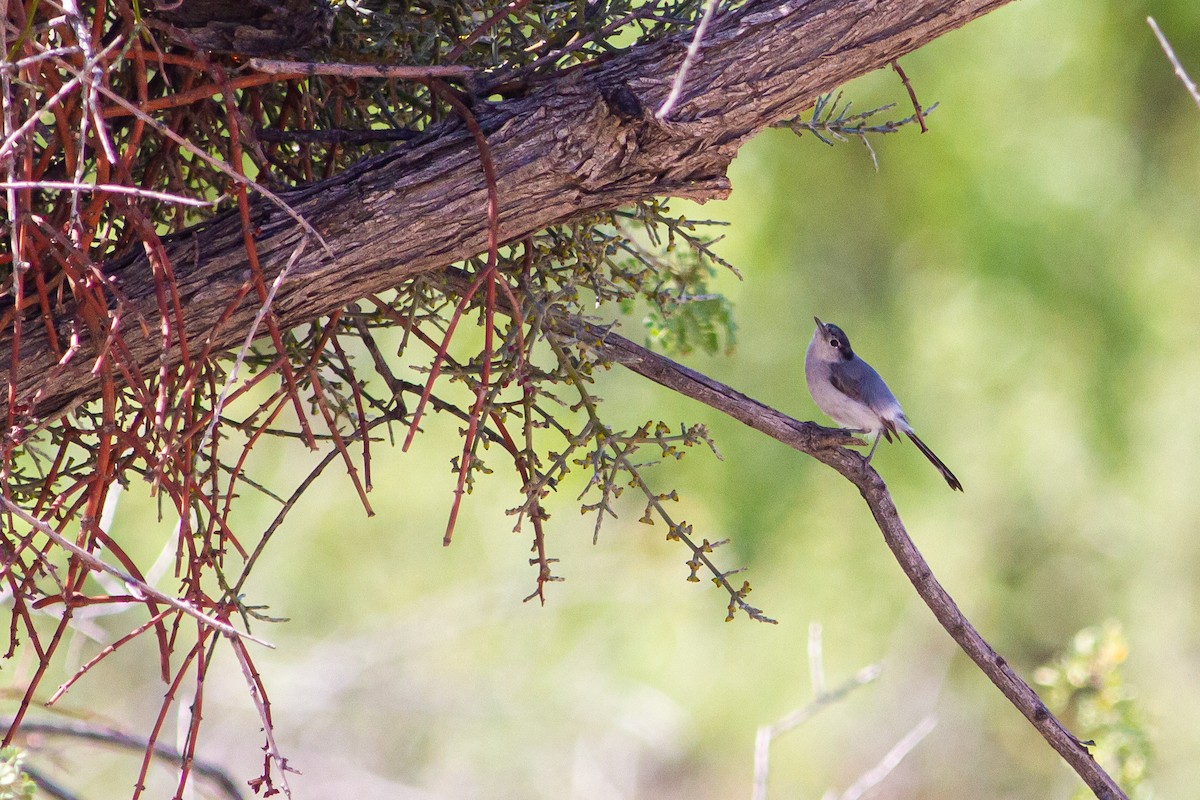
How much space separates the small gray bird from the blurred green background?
1254 mm

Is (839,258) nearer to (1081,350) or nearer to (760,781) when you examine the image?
(1081,350)

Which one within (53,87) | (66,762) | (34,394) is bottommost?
(66,762)

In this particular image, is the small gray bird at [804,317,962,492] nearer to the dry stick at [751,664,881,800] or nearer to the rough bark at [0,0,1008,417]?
the dry stick at [751,664,881,800]

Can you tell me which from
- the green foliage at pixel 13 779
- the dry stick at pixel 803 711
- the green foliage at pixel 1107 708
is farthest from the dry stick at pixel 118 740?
A: the green foliage at pixel 1107 708

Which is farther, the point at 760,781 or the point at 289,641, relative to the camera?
the point at 289,641

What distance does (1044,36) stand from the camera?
438 cm

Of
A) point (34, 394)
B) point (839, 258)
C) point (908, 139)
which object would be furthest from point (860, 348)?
point (34, 394)

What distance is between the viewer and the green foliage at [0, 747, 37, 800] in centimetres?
126

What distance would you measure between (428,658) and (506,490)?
1.00 m

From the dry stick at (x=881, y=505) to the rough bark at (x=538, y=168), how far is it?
26 centimetres

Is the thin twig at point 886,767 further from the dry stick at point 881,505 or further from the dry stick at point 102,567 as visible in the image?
the dry stick at point 102,567

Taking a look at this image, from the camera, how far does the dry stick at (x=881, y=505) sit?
152cm

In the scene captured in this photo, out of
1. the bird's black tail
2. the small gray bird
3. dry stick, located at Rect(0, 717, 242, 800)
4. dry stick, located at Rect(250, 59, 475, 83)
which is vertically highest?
the small gray bird

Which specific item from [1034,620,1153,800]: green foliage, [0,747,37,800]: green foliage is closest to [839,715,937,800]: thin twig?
[1034,620,1153,800]: green foliage
